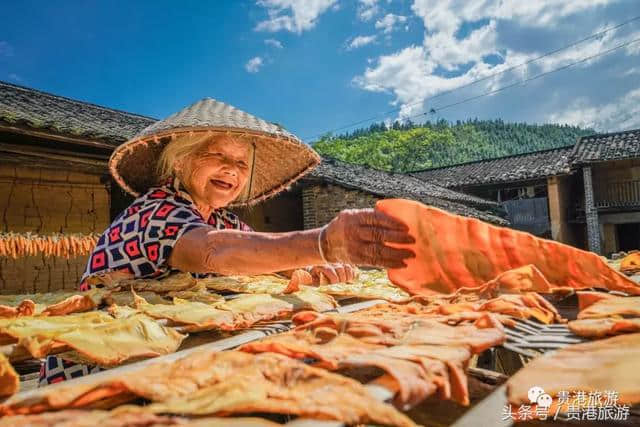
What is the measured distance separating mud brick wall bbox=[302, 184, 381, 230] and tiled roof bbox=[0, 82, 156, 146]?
4732 millimetres

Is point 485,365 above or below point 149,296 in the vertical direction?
below

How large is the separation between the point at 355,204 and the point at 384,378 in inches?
430

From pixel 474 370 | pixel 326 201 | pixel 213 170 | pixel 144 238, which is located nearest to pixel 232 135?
pixel 213 170

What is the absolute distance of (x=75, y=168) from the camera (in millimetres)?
6570

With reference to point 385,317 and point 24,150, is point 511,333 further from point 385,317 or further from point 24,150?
point 24,150

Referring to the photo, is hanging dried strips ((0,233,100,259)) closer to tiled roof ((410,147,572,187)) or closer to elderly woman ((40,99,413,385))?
elderly woman ((40,99,413,385))

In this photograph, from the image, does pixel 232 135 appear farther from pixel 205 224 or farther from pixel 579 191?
pixel 579 191

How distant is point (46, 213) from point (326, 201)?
22.8 feet

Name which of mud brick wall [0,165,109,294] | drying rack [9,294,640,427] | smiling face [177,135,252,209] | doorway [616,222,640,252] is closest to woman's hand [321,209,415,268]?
drying rack [9,294,640,427]

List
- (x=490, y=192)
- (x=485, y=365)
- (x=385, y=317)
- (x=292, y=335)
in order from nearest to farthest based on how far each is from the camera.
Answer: (x=292, y=335), (x=385, y=317), (x=485, y=365), (x=490, y=192)

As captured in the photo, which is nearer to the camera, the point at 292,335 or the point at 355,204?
the point at 292,335

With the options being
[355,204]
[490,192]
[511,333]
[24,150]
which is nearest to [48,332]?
[511,333]

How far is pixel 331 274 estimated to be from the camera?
2459 mm

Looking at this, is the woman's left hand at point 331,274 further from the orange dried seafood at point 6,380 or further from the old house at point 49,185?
the old house at point 49,185
